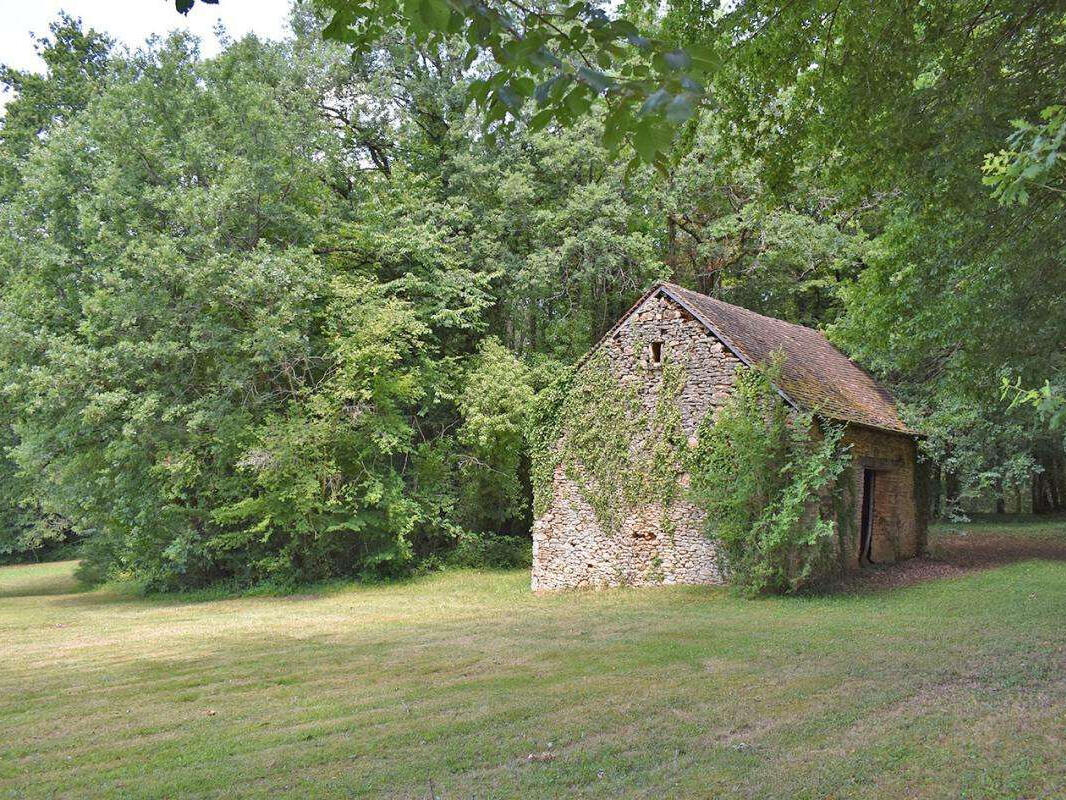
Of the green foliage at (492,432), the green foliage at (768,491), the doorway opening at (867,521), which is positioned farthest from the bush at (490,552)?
the doorway opening at (867,521)

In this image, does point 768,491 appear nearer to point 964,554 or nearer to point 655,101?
point 964,554

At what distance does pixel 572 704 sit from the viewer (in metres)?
6.80

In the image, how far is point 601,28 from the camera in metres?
2.85

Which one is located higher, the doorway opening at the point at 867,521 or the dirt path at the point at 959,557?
the doorway opening at the point at 867,521

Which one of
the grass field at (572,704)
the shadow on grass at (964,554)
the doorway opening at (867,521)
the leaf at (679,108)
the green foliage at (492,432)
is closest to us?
the leaf at (679,108)

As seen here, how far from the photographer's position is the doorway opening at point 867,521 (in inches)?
653

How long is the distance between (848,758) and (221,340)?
16.0 metres

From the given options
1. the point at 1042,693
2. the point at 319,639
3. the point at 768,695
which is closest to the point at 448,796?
the point at 768,695

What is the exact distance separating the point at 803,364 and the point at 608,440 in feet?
15.6

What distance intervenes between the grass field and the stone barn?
2181 millimetres

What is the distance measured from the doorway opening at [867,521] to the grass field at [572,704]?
3.06 meters

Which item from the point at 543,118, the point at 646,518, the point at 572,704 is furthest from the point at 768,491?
the point at 543,118

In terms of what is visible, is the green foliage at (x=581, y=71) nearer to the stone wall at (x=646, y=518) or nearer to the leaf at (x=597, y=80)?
the leaf at (x=597, y=80)

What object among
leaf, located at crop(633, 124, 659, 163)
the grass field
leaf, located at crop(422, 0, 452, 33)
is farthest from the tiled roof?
leaf, located at crop(422, 0, 452, 33)
